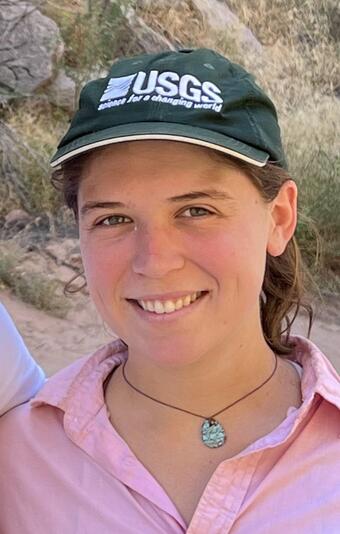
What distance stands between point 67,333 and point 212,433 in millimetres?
2906

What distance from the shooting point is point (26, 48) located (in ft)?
19.6

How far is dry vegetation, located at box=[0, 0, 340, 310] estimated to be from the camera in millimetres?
5051

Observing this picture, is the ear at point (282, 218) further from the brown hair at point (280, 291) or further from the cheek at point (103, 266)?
the cheek at point (103, 266)

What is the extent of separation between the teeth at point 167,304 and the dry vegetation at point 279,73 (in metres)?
2.58

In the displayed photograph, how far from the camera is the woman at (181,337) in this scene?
108 cm

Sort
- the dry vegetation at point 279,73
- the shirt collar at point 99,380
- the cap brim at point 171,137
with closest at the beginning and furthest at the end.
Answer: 1. the cap brim at point 171,137
2. the shirt collar at point 99,380
3. the dry vegetation at point 279,73

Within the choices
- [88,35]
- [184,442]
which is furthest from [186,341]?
[88,35]

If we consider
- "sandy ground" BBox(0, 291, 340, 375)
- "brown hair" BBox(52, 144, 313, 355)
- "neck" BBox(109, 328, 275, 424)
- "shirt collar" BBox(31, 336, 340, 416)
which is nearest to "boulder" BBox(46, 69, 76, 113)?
"sandy ground" BBox(0, 291, 340, 375)

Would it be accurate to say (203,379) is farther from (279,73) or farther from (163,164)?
(279,73)

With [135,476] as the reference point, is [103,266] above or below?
above

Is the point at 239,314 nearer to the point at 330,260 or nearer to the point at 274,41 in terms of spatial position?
the point at 330,260

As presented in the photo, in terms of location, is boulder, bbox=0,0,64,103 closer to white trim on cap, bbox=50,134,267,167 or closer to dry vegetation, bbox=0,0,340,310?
dry vegetation, bbox=0,0,340,310

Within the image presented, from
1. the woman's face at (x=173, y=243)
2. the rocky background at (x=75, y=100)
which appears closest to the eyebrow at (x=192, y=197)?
the woman's face at (x=173, y=243)

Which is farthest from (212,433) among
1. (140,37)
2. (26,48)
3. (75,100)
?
(140,37)
